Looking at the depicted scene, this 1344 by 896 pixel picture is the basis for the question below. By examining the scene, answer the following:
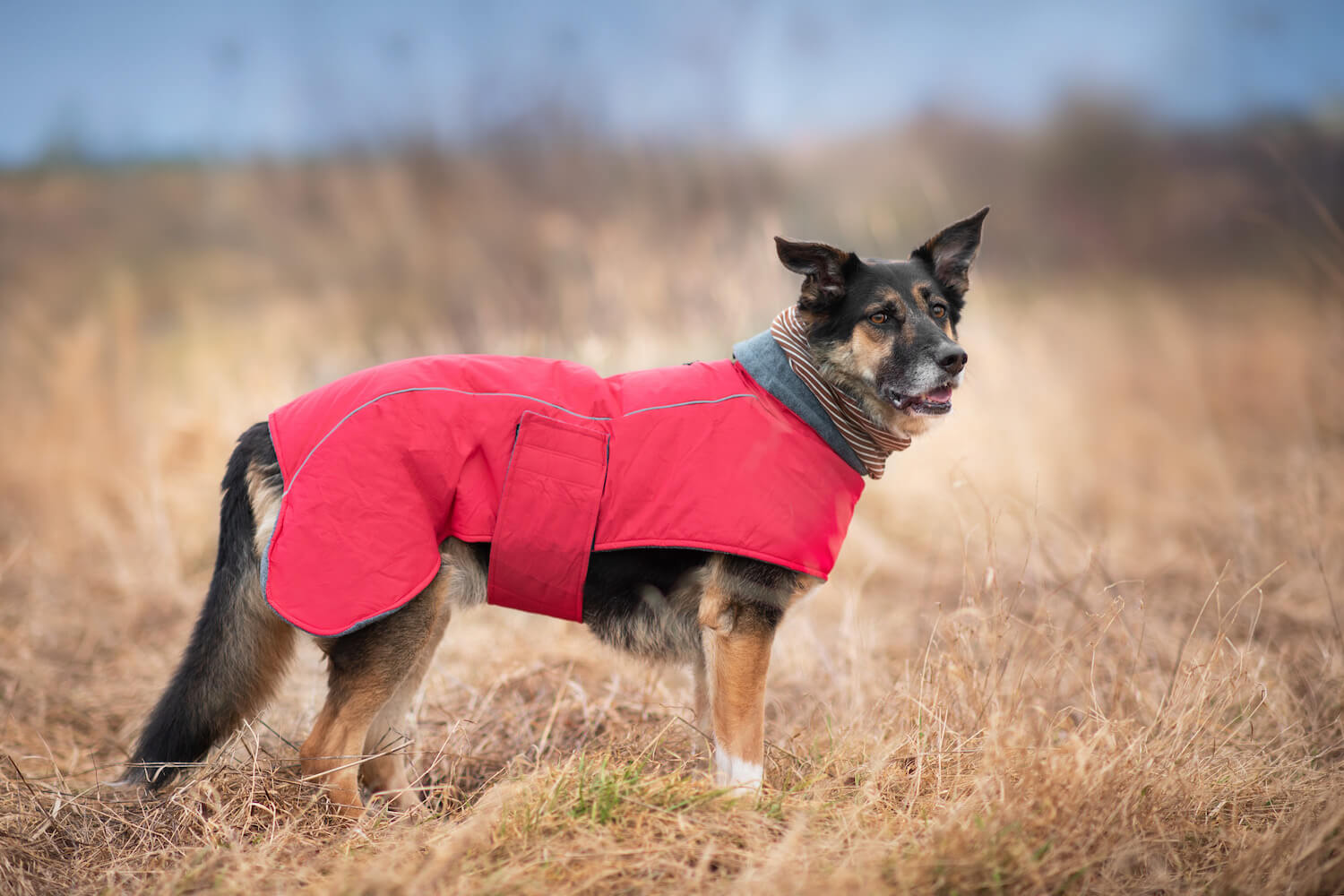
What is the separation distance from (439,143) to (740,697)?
1230cm

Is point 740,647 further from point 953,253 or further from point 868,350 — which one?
point 953,253

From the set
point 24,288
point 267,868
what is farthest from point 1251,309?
point 24,288

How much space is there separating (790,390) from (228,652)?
230 centimetres

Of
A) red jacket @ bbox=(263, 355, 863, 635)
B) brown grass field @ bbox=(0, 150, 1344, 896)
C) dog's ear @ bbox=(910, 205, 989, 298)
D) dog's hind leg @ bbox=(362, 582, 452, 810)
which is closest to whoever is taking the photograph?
brown grass field @ bbox=(0, 150, 1344, 896)

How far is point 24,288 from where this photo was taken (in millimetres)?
10547

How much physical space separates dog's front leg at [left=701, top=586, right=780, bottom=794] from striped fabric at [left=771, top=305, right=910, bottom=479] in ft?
2.48

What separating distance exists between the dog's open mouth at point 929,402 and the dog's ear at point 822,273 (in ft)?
1.63

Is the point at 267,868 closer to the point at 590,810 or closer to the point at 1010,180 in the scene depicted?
the point at 590,810

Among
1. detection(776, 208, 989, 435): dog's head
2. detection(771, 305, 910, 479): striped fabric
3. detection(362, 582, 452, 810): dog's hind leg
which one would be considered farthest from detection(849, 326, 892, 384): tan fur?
detection(362, 582, 452, 810): dog's hind leg

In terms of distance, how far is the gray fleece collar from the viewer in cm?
→ 312

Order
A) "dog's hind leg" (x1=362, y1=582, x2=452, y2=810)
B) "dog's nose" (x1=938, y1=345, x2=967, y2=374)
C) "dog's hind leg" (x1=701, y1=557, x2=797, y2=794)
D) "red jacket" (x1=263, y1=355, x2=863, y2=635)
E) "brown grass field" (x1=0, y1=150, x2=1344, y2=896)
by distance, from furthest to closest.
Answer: "dog's hind leg" (x1=362, y1=582, x2=452, y2=810), "dog's nose" (x1=938, y1=345, x2=967, y2=374), "dog's hind leg" (x1=701, y1=557, x2=797, y2=794), "red jacket" (x1=263, y1=355, x2=863, y2=635), "brown grass field" (x1=0, y1=150, x2=1344, y2=896)

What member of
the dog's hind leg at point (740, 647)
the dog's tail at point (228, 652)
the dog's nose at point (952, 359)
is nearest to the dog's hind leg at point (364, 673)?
the dog's tail at point (228, 652)

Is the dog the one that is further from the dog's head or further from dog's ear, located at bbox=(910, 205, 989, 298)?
dog's ear, located at bbox=(910, 205, 989, 298)

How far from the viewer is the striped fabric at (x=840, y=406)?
3188 mm
